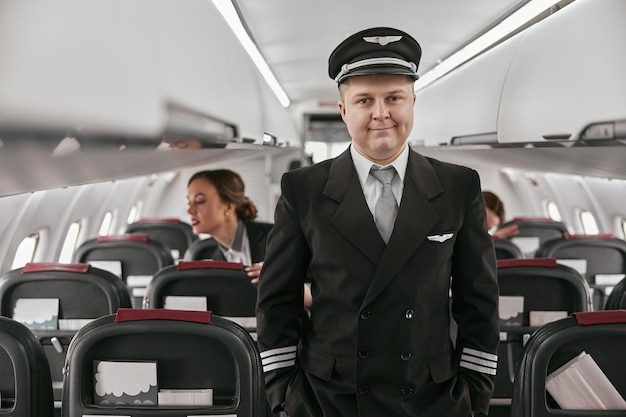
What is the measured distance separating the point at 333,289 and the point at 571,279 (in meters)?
1.79

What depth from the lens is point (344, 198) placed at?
7.89 feet

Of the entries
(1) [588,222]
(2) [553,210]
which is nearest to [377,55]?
(1) [588,222]

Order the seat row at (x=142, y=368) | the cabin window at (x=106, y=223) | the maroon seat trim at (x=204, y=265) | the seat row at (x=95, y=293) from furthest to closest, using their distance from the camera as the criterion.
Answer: the cabin window at (x=106, y=223)
the maroon seat trim at (x=204, y=265)
the seat row at (x=95, y=293)
the seat row at (x=142, y=368)

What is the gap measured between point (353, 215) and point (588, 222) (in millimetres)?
9241

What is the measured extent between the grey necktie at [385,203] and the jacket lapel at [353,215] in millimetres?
59

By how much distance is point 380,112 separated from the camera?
89.0 inches

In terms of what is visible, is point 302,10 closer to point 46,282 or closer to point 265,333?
point 46,282

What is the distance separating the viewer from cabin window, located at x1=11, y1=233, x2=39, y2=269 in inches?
264

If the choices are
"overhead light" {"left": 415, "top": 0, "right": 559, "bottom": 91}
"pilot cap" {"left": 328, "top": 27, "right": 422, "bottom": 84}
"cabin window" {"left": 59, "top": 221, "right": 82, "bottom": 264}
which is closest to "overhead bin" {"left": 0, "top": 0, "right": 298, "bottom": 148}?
"pilot cap" {"left": 328, "top": 27, "right": 422, "bottom": 84}

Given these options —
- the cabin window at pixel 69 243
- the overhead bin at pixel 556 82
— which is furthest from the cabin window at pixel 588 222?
the cabin window at pixel 69 243

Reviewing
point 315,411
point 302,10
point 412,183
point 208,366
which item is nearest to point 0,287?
point 208,366

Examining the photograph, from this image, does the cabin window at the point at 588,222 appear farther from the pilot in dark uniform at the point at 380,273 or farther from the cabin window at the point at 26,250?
the pilot in dark uniform at the point at 380,273

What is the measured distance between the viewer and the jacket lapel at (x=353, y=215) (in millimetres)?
2352

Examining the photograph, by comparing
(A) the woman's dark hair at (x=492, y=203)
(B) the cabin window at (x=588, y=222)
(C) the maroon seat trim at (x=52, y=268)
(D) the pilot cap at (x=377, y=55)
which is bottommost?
(B) the cabin window at (x=588, y=222)
